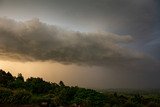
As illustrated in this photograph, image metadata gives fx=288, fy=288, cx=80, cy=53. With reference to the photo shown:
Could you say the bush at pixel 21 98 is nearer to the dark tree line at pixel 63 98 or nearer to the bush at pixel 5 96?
the dark tree line at pixel 63 98

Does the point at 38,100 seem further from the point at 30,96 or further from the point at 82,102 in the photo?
the point at 82,102

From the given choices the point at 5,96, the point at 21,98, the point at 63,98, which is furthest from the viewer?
the point at 63,98

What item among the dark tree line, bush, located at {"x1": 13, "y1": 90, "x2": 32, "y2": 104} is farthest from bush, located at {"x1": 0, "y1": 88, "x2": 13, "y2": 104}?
bush, located at {"x1": 13, "y1": 90, "x2": 32, "y2": 104}

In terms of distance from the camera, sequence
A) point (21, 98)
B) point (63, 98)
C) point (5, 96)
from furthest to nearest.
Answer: point (63, 98), point (21, 98), point (5, 96)

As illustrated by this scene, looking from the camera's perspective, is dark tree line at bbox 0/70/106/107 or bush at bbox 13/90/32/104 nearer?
dark tree line at bbox 0/70/106/107

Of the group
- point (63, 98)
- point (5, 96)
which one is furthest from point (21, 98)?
point (63, 98)

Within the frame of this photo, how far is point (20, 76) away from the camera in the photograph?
57.9 m

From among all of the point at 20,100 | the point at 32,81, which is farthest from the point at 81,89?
the point at 32,81

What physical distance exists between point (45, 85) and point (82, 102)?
13.7m

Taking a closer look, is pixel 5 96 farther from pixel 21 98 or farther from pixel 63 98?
pixel 63 98

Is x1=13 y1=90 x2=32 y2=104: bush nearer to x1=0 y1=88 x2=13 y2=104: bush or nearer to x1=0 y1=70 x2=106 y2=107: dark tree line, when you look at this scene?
x1=0 y1=70 x2=106 y2=107: dark tree line

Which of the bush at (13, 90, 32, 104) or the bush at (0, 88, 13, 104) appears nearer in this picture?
the bush at (0, 88, 13, 104)

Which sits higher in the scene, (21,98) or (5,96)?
(5,96)

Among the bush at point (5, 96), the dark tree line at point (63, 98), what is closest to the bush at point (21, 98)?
the dark tree line at point (63, 98)
